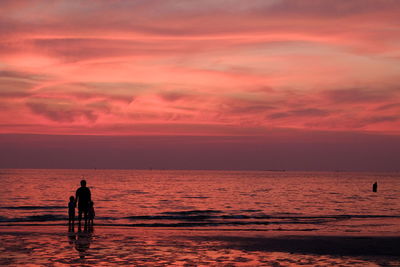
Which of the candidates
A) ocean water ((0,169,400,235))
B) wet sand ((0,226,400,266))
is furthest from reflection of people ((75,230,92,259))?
ocean water ((0,169,400,235))

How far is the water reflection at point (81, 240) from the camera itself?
19891 mm

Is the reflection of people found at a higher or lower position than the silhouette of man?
lower

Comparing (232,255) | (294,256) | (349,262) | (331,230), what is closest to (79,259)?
(232,255)

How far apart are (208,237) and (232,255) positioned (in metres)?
6.91

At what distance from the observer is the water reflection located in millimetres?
19891

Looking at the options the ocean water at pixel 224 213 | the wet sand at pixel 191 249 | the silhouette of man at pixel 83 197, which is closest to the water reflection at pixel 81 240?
the wet sand at pixel 191 249

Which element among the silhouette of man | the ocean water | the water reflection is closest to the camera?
the water reflection

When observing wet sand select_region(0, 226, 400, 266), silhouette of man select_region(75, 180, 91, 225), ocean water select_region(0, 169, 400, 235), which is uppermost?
silhouette of man select_region(75, 180, 91, 225)

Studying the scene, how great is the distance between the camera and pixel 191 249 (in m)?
21.2

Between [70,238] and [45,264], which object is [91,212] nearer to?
[70,238]

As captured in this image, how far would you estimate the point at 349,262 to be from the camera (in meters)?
18.5

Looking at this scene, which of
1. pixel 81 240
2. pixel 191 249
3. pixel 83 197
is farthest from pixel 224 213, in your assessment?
pixel 191 249

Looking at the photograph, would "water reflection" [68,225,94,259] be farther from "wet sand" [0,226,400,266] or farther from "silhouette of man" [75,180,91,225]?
"silhouette of man" [75,180,91,225]

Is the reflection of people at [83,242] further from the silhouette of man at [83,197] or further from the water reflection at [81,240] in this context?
the silhouette of man at [83,197]
